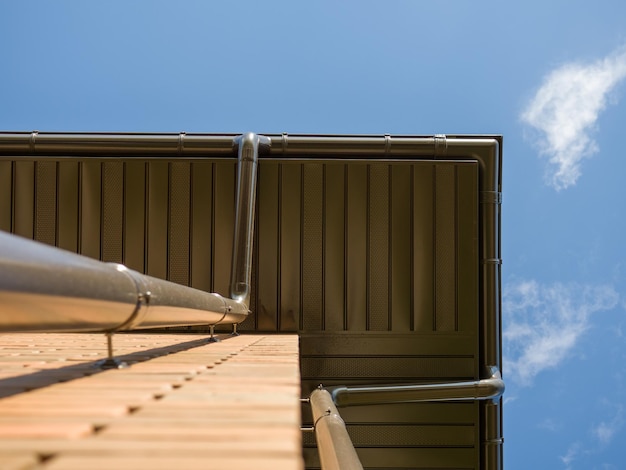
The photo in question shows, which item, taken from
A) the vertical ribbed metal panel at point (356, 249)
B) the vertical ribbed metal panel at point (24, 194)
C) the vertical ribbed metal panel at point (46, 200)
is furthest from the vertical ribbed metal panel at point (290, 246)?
the vertical ribbed metal panel at point (24, 194)

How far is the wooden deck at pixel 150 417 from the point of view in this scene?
959 millimetres

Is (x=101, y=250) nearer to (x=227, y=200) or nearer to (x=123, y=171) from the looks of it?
(x=123, y=171)

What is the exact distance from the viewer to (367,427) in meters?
6.86

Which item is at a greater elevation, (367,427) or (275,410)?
(275,410)

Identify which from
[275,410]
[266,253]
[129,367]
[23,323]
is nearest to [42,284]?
[23,323]

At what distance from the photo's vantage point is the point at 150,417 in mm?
1292

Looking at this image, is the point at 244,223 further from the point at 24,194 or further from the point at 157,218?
the point at 24,194

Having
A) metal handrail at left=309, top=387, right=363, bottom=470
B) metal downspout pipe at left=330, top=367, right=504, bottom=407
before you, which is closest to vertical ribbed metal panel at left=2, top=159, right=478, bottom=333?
metal downspout pipe at left=330, top=367, right=504, bottom=407

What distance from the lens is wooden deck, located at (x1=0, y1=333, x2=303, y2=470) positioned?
959 mm

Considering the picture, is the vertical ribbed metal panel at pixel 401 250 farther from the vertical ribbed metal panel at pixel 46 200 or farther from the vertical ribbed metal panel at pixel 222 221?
the vertical ribbed metal panel at pixel 46 200

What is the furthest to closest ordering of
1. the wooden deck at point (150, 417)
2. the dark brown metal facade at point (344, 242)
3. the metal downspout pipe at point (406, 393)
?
the dark brown metal facade at point (344, 242), the metal downspout pipe at point (406, 393), the wooden deck at point (150, 417)

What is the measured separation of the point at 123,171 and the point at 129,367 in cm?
508

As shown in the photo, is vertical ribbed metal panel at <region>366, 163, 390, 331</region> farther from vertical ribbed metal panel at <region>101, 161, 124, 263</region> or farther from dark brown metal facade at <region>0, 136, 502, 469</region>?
vertical ribbed metal panel at <region>101, 161, 124, 263</region>

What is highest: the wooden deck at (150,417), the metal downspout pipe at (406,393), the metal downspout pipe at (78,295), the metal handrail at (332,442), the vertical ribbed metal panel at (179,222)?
the vertical ribbed metal panel at (179,222)
